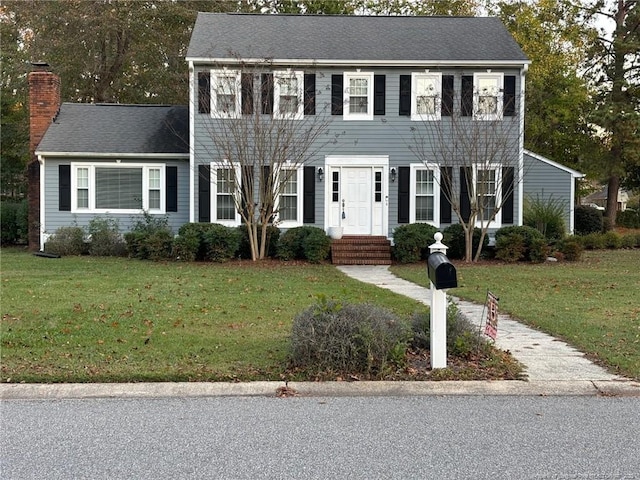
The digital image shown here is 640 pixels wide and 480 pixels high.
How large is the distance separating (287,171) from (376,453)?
15.8 m

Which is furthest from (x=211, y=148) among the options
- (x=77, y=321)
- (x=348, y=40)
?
(x=77, y=321)

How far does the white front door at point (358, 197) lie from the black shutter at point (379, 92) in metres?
1.56

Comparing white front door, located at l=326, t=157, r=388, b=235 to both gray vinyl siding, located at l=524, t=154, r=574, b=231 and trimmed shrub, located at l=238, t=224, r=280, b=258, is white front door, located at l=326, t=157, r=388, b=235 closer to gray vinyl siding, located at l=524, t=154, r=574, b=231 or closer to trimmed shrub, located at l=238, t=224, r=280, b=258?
trimmed shrub, located at l=238, t=224, r=280, b=258

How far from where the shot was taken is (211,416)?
5.36 m

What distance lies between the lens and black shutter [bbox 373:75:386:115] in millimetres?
20719

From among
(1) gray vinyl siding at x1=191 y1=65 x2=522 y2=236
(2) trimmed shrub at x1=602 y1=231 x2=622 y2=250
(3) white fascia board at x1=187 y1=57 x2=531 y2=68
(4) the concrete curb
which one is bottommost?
(4) the concrete curb

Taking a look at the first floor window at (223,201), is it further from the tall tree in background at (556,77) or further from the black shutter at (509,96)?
the tall tree in background at (556,77)

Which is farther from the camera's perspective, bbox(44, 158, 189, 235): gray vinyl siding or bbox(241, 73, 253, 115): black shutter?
bbox(44, 158, 189, 235): gray vinyl siding

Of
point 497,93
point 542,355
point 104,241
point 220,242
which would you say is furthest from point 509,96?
point 542,355

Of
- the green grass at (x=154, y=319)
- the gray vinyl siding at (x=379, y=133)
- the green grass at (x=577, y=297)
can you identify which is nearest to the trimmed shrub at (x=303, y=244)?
the gray vinyl siding at (x=379, y=133)

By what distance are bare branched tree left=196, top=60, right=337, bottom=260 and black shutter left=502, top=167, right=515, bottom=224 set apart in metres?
5.40

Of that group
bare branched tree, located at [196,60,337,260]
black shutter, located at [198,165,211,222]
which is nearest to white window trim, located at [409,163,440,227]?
bare branched tree, located at [196,60,337,260]

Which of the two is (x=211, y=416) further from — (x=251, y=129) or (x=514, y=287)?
(x=251, y=129)

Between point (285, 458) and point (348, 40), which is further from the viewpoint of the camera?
point (348, 40)
